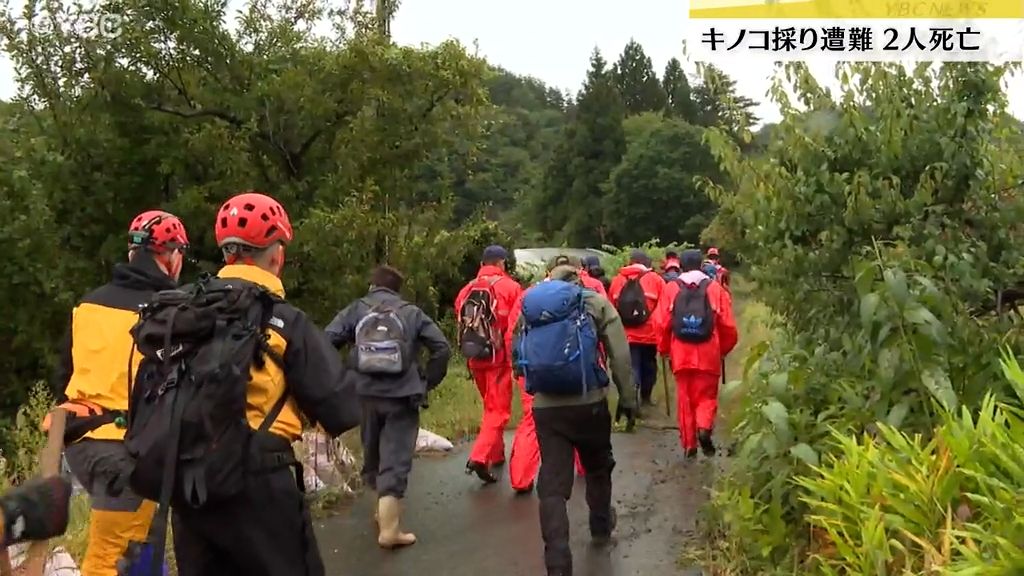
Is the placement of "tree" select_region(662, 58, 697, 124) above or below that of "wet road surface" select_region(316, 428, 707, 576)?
above

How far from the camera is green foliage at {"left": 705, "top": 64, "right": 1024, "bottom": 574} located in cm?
421

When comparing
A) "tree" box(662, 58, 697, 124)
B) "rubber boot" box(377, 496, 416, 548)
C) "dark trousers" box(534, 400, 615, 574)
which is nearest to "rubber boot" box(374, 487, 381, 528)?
"rubber boot" box(377, 496, 416, 548)

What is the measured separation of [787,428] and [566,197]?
5845cm

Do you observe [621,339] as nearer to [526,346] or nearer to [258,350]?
[526,346]

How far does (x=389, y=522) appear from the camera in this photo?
6305mm

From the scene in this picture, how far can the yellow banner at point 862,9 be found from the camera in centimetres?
481

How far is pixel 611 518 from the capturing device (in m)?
6.27

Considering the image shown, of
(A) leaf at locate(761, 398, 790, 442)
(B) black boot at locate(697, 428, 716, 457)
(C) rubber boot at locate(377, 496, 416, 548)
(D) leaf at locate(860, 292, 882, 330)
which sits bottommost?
(B) black boot at locate(697, 428, 716, 457)

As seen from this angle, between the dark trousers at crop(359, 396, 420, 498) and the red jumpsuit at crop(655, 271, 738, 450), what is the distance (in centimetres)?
281

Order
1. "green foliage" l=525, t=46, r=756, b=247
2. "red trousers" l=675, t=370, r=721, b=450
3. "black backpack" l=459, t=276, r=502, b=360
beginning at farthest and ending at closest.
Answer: "green foliage" l=525, t=46, r=756, b=247
"red trousers" l=675, t=370, r=721, b=450
"black backpack" l=459, t=276, r=502, b=360

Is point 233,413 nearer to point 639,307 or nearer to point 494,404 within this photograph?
point 494,404

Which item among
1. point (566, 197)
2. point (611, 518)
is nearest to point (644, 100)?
point (566, 197)

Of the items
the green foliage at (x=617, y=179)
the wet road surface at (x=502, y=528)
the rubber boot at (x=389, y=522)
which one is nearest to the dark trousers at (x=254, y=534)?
the wet road surface at (x=502, y=528)

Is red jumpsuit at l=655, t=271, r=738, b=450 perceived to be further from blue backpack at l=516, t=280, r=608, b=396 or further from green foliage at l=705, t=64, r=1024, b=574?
blue backpack at l=516, t=280, r=608, b=396
